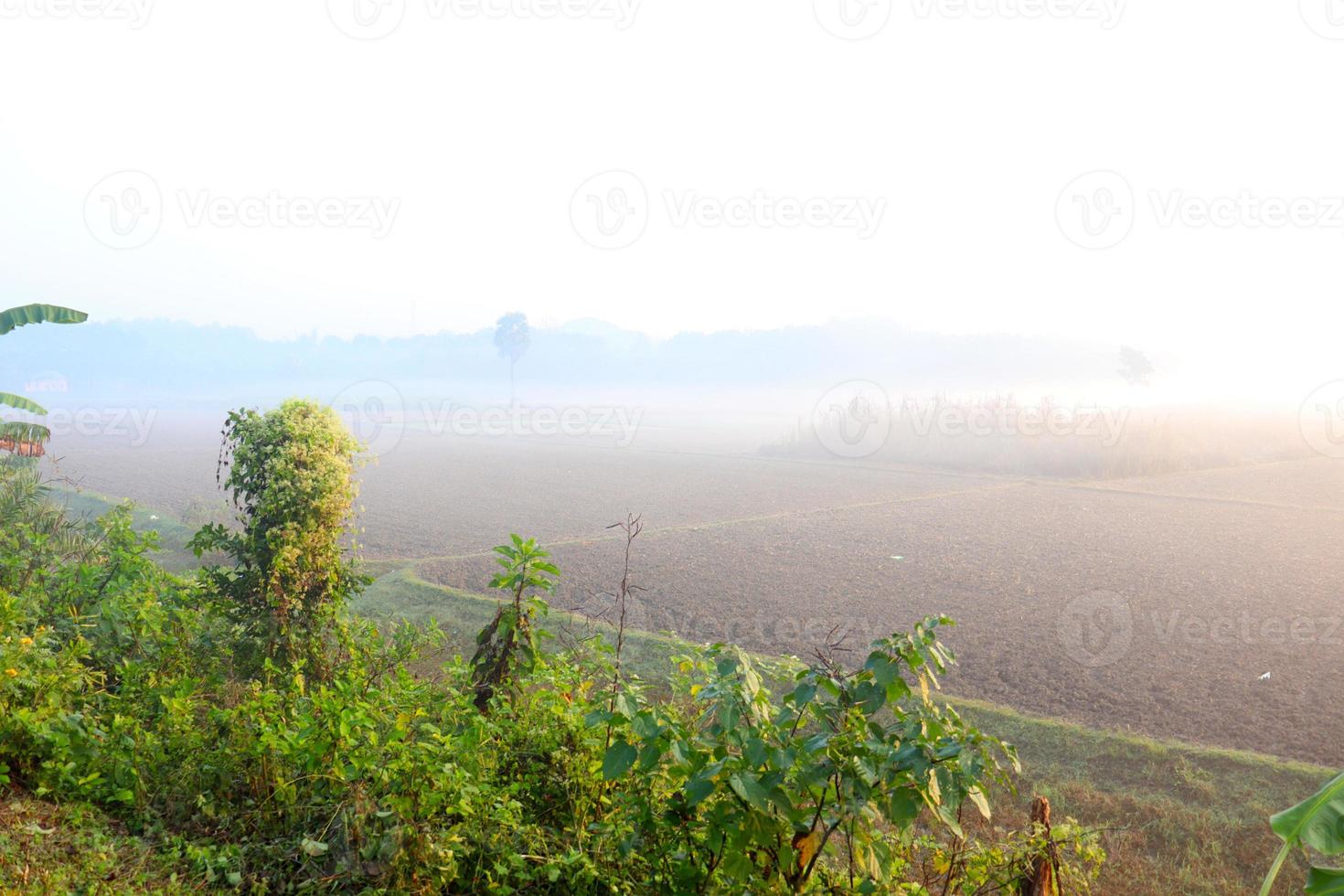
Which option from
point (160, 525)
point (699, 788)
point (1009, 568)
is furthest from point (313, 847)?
point (160, 525)

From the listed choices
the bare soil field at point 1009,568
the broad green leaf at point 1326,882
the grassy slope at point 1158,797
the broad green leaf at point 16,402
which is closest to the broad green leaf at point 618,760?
the bare soil field at point 1009,568

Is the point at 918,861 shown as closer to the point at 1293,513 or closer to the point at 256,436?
the point at 256,436

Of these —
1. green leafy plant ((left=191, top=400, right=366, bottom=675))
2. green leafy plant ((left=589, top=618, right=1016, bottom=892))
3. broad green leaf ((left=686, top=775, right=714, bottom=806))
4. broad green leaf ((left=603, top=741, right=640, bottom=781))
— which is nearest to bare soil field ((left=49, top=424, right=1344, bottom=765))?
green leafy plant ((left=589, top=618, right=1016, bottom=892))

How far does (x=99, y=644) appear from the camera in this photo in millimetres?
4973

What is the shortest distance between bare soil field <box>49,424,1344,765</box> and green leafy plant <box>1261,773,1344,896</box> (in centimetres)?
150

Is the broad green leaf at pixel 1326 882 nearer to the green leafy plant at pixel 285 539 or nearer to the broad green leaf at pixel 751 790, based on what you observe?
the broad green leaf at pixel 751 790

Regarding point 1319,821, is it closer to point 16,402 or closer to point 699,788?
point 699,788


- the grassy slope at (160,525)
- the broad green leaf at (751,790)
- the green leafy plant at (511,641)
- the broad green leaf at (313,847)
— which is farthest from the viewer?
the grassy slope at (160,525)

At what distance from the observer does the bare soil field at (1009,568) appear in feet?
25.1

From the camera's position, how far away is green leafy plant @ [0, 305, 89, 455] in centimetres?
647

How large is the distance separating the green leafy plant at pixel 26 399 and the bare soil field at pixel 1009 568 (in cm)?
556

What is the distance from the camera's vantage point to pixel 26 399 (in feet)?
23.0

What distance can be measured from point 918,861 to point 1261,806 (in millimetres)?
2815

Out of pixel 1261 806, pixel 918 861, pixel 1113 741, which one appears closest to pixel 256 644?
pixel 918 861
